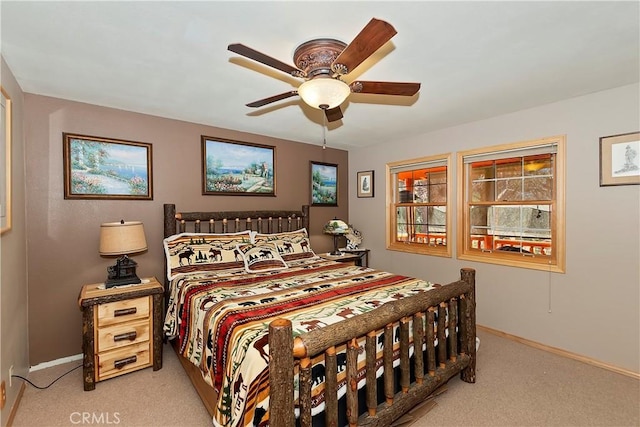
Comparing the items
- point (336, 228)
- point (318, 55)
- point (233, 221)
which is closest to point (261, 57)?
point (318, 55)

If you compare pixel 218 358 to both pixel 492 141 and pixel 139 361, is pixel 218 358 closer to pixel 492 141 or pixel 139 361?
pixel 139 361

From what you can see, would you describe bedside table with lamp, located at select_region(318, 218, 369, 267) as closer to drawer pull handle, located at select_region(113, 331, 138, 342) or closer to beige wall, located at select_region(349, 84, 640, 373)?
beige wall, located at select_region(349, 84, 640, 373)

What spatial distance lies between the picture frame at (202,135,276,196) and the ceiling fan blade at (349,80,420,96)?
2.33 m

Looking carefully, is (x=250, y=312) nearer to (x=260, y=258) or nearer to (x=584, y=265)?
(x=260, y=258)

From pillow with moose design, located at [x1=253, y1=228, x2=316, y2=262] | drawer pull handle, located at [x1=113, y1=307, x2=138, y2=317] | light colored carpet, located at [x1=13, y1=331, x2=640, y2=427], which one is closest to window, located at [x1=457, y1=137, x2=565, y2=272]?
light colored carpet, located at [x1=13, y1=331, x2=640, y2=427]

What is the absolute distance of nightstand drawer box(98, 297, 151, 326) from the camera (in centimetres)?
242

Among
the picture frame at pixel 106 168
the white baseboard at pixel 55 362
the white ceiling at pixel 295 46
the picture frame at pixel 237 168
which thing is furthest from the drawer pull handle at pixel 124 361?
the white ceiling at pixel 295 46

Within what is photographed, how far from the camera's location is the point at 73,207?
2814 millimetres

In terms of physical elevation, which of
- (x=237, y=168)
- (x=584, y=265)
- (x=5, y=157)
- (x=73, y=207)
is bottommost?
(x=584, y=265)

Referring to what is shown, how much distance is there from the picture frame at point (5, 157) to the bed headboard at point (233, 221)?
4.23ft

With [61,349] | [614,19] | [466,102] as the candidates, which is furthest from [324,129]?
[61,349]

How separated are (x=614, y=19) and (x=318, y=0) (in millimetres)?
1630

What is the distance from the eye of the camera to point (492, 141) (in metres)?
3.40

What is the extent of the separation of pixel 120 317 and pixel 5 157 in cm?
140
